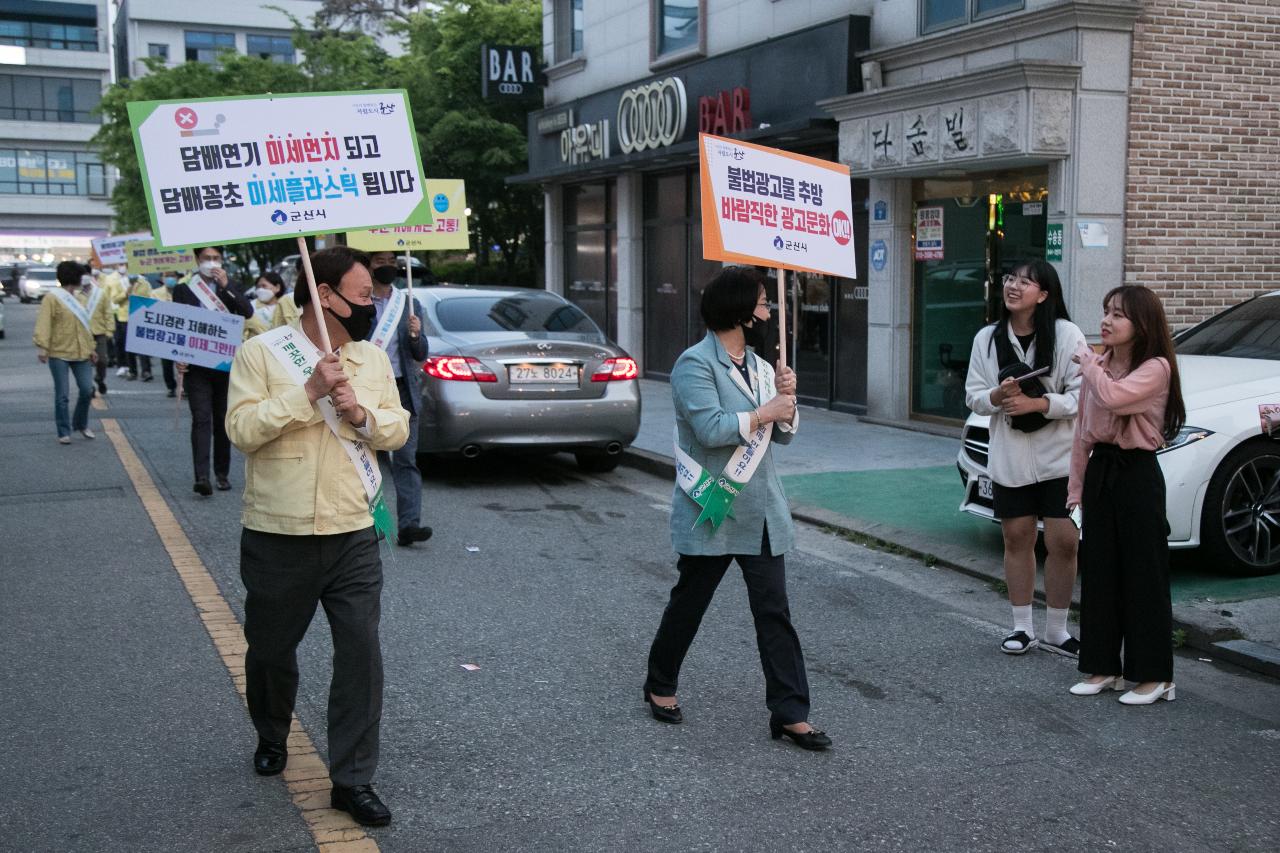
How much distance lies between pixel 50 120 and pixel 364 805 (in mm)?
83419

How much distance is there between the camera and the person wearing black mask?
10.5 m

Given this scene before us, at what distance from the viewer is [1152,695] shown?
5512 mm

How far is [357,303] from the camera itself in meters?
4.33

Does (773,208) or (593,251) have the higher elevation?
(593,251)

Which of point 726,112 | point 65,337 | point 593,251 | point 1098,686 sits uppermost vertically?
point 726,112

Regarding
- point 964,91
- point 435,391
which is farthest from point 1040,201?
point 435,391

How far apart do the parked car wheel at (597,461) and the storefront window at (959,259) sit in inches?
135

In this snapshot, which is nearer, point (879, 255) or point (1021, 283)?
point (1021, 283)

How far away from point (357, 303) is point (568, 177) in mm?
17592

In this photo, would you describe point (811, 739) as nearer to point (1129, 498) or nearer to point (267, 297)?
point (1129, 498)

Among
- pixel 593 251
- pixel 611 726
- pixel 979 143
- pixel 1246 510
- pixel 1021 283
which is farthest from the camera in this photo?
pixel 593 251

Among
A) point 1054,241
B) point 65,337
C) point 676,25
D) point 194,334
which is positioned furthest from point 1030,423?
point 676,25

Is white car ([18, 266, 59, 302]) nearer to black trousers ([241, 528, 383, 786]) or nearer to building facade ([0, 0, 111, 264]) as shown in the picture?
building facade ([0, 0, 111, 264])

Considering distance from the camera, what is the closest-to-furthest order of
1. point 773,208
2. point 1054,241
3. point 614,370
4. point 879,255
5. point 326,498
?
point 326,498
point 773,208
point 614,370
point 1054,241
point 879,255
